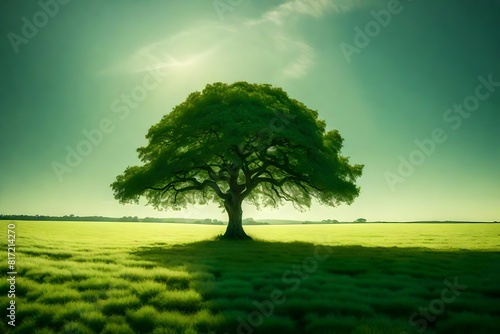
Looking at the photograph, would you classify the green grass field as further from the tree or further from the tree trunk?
the tree trunk

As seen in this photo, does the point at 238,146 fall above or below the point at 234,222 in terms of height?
above

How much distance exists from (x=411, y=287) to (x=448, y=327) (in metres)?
3.14

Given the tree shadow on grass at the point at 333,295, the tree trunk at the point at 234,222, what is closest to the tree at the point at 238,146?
the tree trunk at the point at 234,222

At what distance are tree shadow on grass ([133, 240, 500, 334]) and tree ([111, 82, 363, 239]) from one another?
11588 millimetres

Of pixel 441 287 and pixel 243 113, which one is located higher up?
pixel 243 113

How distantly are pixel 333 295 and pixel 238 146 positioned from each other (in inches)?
696

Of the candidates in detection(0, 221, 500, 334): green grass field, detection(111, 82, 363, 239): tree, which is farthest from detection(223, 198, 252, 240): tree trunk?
detection(0, 221, 500, 334): green grass field

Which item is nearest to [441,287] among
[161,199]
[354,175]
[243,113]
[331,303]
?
[331,303]

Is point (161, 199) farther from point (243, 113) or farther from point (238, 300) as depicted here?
point (238, 300)

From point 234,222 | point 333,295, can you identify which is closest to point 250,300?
point 333,295

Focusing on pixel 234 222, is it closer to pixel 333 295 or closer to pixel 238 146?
pixel 238 146

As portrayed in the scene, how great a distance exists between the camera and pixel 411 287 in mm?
8914

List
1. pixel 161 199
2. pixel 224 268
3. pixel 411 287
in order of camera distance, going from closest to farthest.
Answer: pixel 411 287
pixel 224 268
pixel 161 199

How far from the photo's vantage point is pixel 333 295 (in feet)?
25.8
